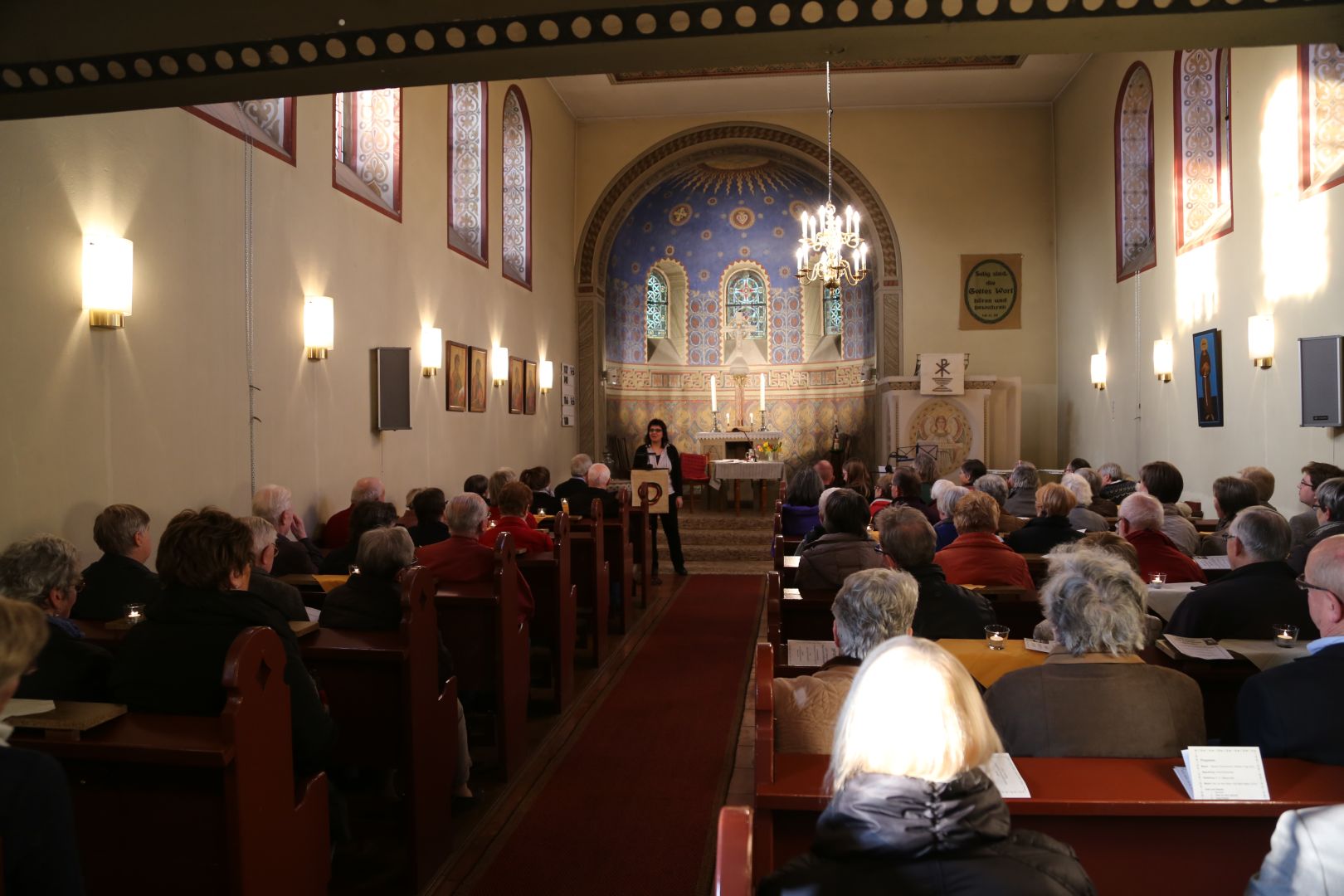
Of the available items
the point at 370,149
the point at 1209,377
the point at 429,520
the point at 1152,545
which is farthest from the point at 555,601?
the point at 1209,377

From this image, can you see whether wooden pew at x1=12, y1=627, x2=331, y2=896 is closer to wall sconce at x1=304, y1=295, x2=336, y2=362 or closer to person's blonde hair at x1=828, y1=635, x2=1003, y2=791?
person's blonde hair at x1=828, y1=635, x2=1003, y2=791

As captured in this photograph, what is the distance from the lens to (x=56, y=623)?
2.57 metres

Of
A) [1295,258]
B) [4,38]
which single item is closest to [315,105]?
[4,38]

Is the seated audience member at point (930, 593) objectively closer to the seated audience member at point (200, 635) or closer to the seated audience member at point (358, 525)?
the seated audience member at point (200, 635)

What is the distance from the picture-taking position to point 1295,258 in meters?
6.59

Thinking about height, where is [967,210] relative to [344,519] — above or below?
above

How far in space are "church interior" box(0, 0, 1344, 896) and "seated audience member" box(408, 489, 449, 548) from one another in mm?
671

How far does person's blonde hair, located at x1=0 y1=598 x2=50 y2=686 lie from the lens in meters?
1.42

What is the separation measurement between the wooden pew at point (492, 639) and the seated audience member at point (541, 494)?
3.38m

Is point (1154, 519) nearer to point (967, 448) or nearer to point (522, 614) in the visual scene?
point (522, 614)

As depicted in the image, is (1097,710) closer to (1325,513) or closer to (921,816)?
(921,816)

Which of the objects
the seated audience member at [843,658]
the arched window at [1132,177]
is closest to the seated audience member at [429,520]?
the seated audience member at [843,658]

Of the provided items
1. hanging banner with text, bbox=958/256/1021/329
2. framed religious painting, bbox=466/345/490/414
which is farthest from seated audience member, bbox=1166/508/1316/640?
hanging banner with text, bbox=958/256/1021/329

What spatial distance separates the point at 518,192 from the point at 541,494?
467 centimetres
